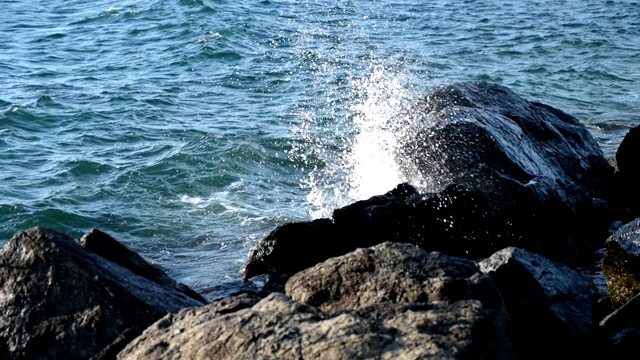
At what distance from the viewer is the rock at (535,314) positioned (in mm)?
6770

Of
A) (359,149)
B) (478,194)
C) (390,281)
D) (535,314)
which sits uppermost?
(390,281)

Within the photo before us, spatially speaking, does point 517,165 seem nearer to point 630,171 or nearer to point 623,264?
point 623,264

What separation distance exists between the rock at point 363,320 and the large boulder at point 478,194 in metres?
3.17

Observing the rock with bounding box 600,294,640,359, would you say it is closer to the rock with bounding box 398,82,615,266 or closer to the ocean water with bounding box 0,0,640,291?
the rock with bounding box 398,82,615,266

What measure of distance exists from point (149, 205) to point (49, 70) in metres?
7.79

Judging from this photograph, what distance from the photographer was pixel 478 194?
30.1ft

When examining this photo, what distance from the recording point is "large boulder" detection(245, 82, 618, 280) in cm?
888

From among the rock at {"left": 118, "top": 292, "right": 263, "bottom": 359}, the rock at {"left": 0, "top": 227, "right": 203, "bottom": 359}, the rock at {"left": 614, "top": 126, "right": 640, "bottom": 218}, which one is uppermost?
the rock at {"left": 118, "top": 292, "right": 263, "bottom": 359}

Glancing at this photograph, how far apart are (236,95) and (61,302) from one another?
469 inches

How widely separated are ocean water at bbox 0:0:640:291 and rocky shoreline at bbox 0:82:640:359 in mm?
1587

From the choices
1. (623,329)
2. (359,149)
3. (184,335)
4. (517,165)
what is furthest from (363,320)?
(359,149)

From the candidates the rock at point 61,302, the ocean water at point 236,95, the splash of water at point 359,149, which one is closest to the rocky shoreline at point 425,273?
the rock at point 61,302

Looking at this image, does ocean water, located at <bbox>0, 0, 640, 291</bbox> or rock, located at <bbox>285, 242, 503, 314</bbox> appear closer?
rock, located at <bbox>285, 242, 503, 314</bbox>

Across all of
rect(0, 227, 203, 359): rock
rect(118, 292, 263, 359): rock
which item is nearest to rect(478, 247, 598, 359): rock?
rect(118, 292, 263, 359): rock
